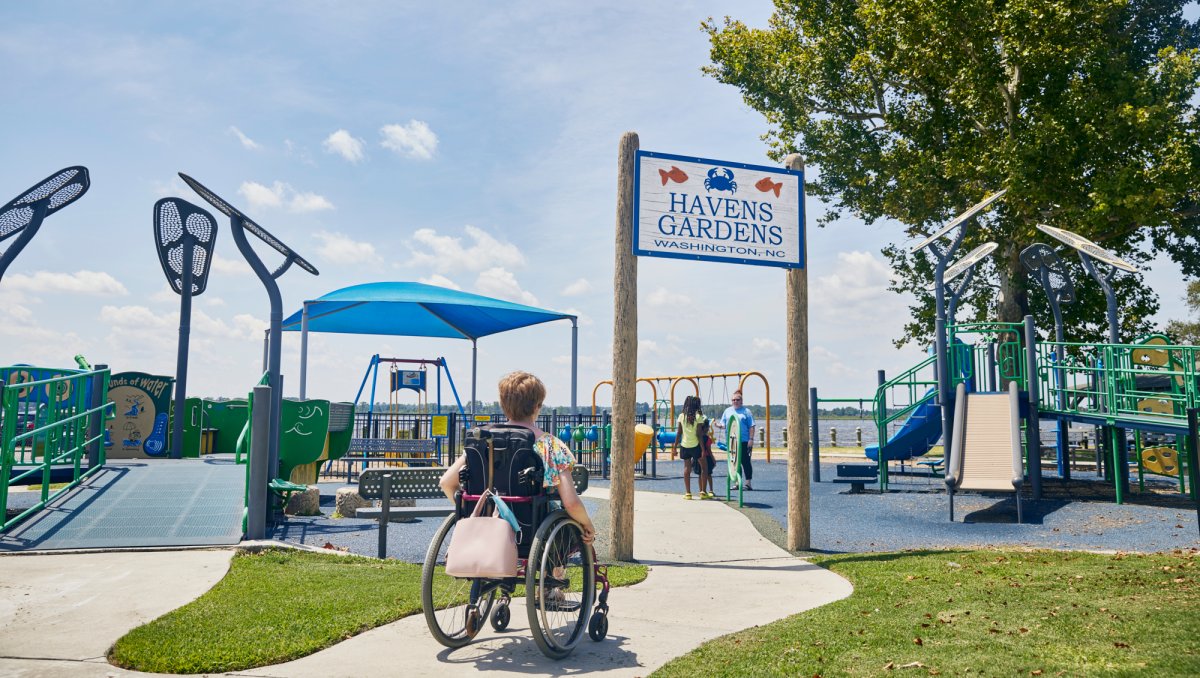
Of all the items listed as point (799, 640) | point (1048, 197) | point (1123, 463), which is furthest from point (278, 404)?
point (1048, 197)

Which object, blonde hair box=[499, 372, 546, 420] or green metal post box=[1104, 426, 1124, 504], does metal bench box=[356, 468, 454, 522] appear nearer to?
blonde hair box=[499, 372, 546, 420]

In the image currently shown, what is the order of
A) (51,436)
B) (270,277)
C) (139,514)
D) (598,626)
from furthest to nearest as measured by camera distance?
(270,277), (51,436), (139,514), (598,626)

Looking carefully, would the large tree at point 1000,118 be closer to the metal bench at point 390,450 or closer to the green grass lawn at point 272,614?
the metal bench at point 390,450

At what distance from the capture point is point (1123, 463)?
1343 centimetres

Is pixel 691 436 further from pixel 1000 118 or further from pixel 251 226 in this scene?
pixel 1000 118

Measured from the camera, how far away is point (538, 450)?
4.28 m

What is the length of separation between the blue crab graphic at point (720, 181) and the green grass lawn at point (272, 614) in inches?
159

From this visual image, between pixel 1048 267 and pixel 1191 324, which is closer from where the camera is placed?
pixel 1048 267

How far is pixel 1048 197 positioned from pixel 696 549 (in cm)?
1464

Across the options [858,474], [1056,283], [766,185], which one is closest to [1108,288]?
[1056,283]

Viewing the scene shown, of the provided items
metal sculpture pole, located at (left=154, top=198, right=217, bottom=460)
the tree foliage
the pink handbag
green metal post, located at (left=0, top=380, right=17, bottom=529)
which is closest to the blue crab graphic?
the pink handbag

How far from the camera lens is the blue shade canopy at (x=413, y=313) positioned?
17.6m

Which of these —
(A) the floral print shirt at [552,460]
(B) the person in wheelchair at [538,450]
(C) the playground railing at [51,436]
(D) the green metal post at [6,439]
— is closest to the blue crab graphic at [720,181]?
(B) the person in wheelchair at [538,450]

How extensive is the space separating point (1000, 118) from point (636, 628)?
1925 cm
